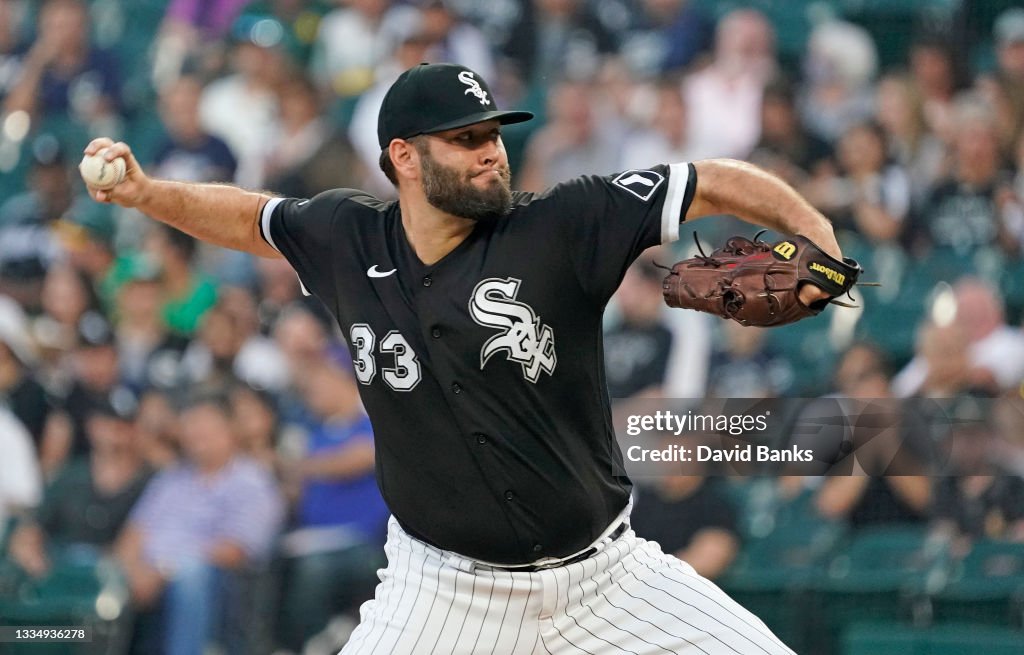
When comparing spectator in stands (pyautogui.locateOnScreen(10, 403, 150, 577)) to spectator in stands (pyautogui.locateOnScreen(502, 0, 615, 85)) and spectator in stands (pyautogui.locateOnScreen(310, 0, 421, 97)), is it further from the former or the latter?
spectator in stands (pyautogui.locateOnScreen(502, 0, 615, 85))

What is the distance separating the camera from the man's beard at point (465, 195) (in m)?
3.06

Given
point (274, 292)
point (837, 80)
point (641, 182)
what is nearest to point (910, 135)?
point (837, 80)

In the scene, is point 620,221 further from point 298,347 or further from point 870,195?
point 298,347

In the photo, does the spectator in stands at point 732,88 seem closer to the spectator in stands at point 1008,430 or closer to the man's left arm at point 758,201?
the spectator in stands at point 1008,430

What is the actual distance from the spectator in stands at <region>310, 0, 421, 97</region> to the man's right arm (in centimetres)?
312

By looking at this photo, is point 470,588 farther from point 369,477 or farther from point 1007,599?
point 1007,599

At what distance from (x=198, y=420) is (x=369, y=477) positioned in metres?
0.86

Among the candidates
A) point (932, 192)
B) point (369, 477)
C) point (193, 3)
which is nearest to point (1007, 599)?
point (932, 192)

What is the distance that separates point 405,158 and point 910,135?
3.32 metres

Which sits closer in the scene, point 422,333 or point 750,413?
point 422,333

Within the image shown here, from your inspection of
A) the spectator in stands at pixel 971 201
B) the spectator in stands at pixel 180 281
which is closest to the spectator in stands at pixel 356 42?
the spectator in stands at pixel 180 281

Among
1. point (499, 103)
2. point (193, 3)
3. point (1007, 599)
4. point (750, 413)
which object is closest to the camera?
point (1007, 599)

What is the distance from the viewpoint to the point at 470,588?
3.03 m

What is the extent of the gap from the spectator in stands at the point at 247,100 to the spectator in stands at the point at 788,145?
2.40 meters
